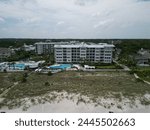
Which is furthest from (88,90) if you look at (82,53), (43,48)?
(43,48)

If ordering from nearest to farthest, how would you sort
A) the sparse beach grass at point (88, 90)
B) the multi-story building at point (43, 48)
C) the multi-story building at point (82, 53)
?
the sparse beach grass at point (88, 90), the multi-story building at point (82, 53), the multi-story building at point (43, 48)

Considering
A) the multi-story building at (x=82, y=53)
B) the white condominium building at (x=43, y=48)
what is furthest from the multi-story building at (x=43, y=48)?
the multi-story building at (x=82, y=53)

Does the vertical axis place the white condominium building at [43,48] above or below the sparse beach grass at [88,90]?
above

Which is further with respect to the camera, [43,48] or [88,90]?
[43,48]

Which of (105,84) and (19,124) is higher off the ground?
(19,124)

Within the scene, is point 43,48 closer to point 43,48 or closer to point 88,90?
point 43,48

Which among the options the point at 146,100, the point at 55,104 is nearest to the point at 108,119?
the point at 55,104

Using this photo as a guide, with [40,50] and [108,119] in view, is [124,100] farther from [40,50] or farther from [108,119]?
[40,50]

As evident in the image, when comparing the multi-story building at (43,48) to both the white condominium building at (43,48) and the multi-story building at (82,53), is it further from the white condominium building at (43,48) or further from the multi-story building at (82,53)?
the multi-story building at (82,53)
